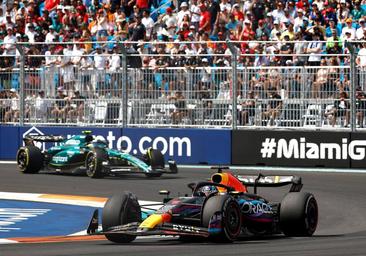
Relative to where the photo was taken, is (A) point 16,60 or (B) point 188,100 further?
(A) point 16,60

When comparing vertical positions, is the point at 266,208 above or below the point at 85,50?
below

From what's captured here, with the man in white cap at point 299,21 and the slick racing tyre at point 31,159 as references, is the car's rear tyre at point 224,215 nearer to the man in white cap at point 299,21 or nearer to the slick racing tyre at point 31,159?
the slick racing tyre at point 31,159

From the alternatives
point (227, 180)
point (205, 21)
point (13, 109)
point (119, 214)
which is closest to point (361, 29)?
point (205, 21)

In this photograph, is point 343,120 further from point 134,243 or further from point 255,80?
point 134,243

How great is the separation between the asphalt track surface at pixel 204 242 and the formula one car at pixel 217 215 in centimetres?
17

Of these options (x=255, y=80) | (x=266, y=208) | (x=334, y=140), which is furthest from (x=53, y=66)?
(x=266, y=208)

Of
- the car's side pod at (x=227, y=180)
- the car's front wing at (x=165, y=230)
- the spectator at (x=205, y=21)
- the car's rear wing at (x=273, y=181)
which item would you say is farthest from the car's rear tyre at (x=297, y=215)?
the spectator at (x=205, y=21)

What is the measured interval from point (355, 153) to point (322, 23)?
13.3 ft

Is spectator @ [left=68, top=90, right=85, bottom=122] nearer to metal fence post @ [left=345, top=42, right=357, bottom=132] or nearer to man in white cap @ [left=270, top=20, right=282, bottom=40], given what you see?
man in white cap @ [left=270, top=20, right=282, bottom=40]

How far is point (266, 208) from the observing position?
542 inches

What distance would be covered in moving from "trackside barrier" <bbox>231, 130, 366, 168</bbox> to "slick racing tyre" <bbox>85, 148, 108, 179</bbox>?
14.3 feet

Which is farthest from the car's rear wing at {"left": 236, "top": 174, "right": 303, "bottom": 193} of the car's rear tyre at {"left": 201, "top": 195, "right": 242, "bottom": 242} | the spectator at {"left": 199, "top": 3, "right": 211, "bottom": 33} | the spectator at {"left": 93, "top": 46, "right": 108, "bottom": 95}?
the spectator at {"left": 199, "top": 3, "right": 211, "bottom": 33}

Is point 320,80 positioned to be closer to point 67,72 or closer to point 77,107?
point 77,107

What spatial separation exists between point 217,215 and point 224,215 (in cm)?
9
